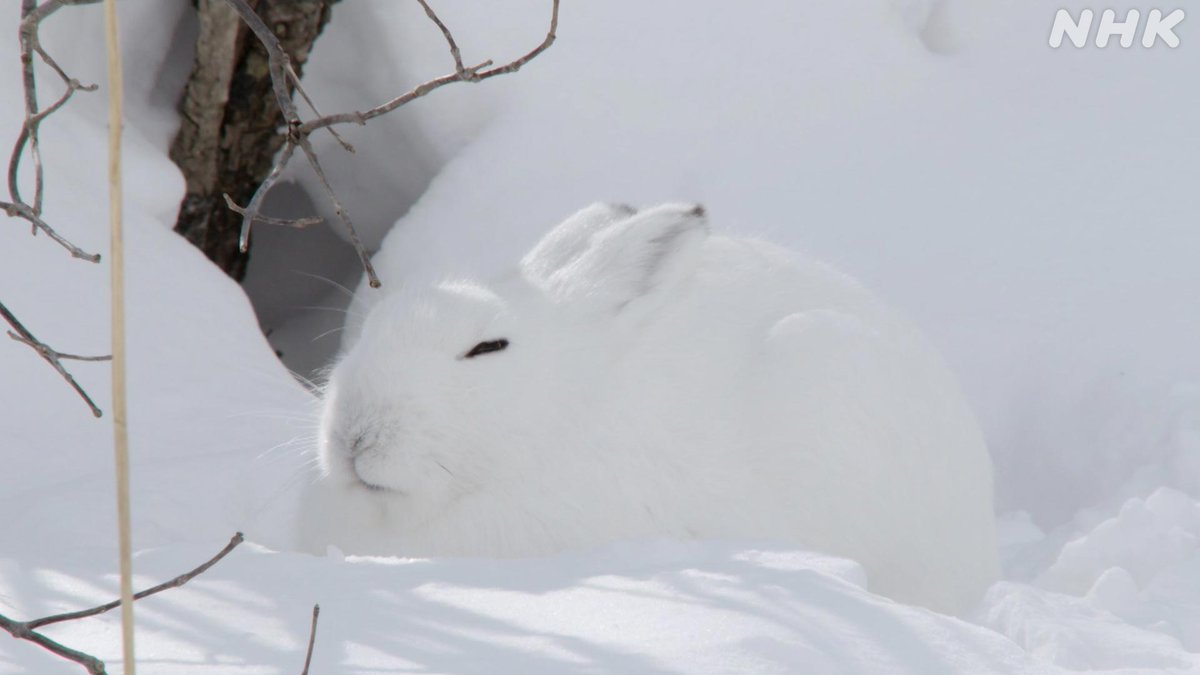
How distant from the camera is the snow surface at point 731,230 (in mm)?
2240

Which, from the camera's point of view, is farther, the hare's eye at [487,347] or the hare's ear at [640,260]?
the hare's ear at [640,260]

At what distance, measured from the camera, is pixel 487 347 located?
10.1 ft

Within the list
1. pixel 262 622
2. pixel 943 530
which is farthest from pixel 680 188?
pixel 262 622

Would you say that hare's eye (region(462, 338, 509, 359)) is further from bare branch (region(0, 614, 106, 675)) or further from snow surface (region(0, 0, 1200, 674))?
bare branch (region(0, 614, 106, 675))

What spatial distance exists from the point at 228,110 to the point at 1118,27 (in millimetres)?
3656

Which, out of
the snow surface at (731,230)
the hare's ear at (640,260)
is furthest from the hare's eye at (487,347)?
the snow surface at (731,230)

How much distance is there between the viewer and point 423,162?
→ 5.49 metres

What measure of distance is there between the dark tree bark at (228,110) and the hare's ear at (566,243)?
1924 millimetres

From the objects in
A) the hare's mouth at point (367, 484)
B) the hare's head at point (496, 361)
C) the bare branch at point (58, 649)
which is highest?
the bare branch at point (58, 649)

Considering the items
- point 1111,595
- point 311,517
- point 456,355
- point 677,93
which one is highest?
point 677,93

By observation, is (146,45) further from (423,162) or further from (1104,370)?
(1104,370)

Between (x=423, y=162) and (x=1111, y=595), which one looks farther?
(x=423, y=162)

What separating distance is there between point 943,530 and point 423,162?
112 inches

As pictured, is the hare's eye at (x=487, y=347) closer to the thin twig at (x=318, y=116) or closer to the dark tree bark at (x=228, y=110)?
the thin twig at (x=318, y=116)
